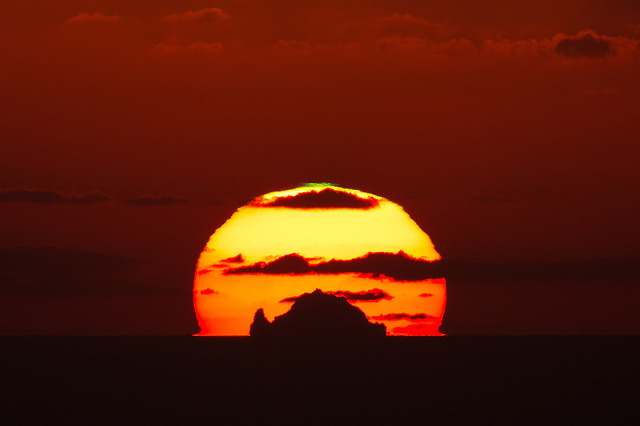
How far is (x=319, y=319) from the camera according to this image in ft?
152

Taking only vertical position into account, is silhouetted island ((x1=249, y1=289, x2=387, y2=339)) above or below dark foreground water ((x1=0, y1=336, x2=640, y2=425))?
above

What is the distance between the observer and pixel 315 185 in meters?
48.7

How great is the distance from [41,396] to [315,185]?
15449 mm

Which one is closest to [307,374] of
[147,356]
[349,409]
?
[349,409]

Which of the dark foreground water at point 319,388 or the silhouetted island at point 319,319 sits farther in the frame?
the dark foreground water at point 319,388

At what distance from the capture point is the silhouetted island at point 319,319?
4638cm

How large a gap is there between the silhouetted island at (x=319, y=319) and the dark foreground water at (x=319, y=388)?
0.52m

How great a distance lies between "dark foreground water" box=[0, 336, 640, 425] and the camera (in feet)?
155

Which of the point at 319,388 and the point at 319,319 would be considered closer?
the point at 319,319

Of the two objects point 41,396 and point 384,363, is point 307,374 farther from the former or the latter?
point 41,396

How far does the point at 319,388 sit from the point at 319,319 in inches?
170

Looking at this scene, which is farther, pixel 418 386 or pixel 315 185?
pixel 418 386

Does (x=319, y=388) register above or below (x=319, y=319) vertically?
below

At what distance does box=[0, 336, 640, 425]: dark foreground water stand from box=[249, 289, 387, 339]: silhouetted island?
52 cm
